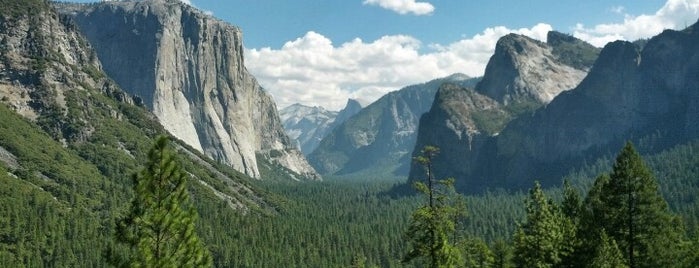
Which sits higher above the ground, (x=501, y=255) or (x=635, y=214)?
(x=635, y=214)

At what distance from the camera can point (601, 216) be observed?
4978 centimetres

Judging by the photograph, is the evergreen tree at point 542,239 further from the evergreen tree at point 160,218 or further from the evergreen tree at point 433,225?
the evergreen tree at point 160,218

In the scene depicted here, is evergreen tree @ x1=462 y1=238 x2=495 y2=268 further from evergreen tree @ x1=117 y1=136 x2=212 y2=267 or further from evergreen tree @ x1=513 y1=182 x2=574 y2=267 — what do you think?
evergreen tree @ x1=117 y1=136 x2=212 y2=267

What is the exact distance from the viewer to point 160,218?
99.8 ft

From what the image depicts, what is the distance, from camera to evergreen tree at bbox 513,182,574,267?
4631 cm

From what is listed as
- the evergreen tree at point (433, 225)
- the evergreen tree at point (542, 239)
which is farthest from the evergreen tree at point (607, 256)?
the evergreen tree at point (433, 225)

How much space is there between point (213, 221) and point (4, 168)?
217 ft

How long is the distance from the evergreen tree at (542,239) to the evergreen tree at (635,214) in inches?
143

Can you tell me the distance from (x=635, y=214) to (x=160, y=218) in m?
38.0

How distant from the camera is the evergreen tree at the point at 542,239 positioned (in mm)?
46312

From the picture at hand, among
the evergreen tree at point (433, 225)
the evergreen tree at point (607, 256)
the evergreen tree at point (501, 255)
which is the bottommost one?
the evergreen tree at point (501, 255)

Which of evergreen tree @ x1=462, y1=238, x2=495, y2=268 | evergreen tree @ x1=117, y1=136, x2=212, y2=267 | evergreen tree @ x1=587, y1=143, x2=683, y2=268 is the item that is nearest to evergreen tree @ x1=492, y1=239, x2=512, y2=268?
evergreen tree @ x1=462, y1=238, x2=495, y2=268

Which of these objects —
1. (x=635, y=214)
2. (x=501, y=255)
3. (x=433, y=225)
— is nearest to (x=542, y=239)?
(x=635, y=214)

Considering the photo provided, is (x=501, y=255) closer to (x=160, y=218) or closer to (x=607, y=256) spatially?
(x=607, y=256)
